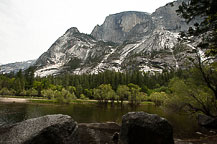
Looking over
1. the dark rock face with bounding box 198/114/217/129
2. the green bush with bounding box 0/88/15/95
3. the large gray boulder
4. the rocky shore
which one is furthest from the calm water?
the green bush with bounding box 0/88/15/95

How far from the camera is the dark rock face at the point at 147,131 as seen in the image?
10984 mm

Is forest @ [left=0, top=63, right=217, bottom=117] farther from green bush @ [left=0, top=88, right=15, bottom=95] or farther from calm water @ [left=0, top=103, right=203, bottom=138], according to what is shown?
calm water @ [left=0, top=103, right=203, bottom=138]

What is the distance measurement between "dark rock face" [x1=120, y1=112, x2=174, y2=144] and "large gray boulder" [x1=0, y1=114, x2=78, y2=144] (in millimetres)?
4835

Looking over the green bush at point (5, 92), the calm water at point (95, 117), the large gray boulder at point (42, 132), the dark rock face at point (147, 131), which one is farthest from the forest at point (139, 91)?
the large gray boulder at point (42, 132)

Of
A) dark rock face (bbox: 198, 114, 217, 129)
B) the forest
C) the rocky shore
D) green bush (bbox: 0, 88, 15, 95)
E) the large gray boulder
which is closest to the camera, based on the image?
the large gray boulder

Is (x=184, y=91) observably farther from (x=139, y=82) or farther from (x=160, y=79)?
(x=160, y=79)

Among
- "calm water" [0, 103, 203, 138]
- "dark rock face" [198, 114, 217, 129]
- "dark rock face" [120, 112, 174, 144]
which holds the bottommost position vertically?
"calm water" [0, 103, 203, 138]

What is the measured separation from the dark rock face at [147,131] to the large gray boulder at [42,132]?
15.9 feet

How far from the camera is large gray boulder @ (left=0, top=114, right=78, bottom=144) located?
25.3 feet

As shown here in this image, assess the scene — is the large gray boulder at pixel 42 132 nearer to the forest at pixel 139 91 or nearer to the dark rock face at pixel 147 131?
the dark rock face at pixel 147 131

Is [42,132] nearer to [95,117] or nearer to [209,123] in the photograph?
[95,117]

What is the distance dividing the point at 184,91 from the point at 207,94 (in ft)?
11.4

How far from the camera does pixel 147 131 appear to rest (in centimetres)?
1111

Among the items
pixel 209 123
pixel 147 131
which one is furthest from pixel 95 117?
pixel 209 123
